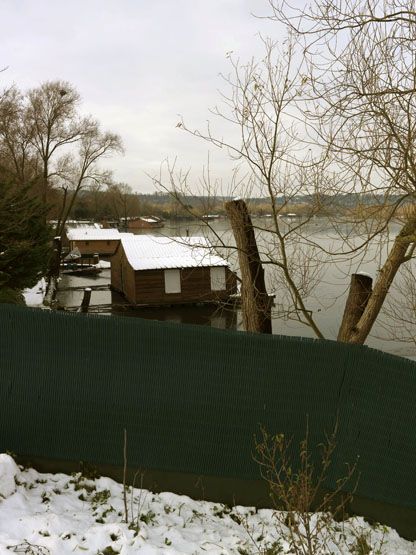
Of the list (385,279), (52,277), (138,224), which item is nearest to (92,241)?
(52,277)

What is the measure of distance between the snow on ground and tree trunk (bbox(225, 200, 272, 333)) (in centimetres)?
262

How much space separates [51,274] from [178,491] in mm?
25195

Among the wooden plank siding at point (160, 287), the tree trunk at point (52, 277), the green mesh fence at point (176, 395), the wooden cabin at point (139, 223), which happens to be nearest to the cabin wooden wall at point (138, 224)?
the wooden cabin at point (139, 223)

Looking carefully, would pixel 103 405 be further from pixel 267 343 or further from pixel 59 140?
pixel 59 140

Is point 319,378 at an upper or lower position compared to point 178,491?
upper

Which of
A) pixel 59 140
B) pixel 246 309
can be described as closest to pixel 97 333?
pixel 246 309

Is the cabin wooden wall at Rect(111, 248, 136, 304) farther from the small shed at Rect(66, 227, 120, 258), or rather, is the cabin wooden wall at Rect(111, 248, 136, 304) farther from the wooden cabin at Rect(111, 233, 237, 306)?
the small shed at Rect(66, 227, 120, 258)

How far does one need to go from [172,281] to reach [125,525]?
71.6 feet

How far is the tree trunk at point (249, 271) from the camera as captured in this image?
6766mm

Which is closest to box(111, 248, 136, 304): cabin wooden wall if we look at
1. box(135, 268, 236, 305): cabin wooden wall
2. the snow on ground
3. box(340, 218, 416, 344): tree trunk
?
box(135, 268, 236, 305): cabin wooden wall

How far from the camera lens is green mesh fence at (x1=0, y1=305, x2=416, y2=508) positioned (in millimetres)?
5293

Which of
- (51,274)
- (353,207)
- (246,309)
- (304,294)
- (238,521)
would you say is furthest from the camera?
(51,274)

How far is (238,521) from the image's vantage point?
16.8ft

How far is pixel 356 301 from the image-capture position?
21.9 ft
